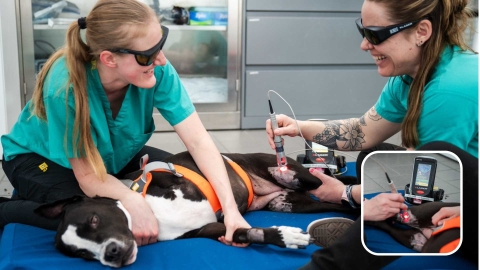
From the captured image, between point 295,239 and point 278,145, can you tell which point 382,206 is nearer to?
point 295,239

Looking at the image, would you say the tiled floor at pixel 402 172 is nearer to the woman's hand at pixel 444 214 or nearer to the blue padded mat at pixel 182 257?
the woman's hand at pixel 444 214

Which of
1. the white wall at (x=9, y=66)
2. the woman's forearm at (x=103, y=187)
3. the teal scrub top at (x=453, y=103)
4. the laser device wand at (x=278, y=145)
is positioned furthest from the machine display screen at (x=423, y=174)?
the white wall at (x=9, y=66)

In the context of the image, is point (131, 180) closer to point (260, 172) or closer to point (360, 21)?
point (260, 172)

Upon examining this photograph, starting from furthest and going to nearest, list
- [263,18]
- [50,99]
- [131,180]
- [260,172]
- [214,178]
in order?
[263,18], [260,172], [131,180], [214,178], [50,99]

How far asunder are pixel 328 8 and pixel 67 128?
3.29 meters

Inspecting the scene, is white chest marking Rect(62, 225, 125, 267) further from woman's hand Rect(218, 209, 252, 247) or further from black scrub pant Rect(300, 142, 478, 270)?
black scrub pant Rect(300, 142, 478, 270)

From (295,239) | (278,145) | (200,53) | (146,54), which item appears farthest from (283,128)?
(200,53)

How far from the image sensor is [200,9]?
16.1 feet

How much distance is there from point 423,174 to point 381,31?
0.65 metres

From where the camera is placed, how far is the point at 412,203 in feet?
4.91

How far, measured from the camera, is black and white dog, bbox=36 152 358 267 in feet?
6.40

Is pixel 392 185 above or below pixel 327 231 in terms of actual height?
above

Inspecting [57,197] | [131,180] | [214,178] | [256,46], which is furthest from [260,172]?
[256,46]

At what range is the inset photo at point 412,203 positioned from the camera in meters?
1.39
